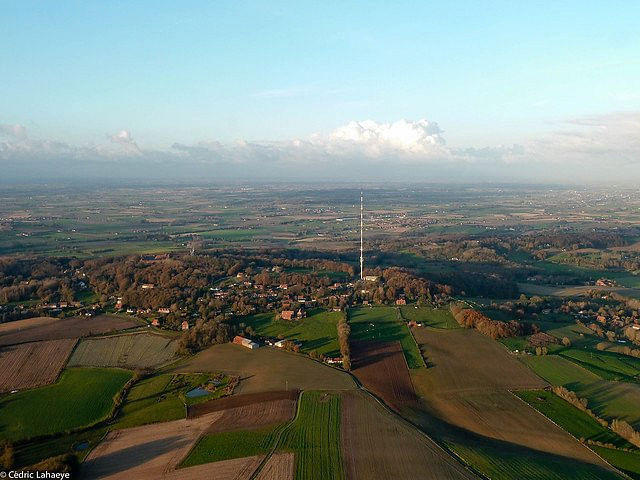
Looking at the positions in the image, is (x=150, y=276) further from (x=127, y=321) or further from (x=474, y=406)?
(x=474, y=406)

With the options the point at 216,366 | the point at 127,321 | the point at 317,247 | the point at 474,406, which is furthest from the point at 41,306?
the point at 317,247

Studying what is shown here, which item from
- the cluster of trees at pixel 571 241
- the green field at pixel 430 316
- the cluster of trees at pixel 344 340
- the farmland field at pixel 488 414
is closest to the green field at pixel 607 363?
the farmland field at pixel 488 414

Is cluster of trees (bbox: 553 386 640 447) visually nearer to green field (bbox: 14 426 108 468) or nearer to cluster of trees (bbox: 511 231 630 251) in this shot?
green field (bbox: 14 426 108 468)

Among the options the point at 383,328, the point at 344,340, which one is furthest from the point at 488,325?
the point at 344,340

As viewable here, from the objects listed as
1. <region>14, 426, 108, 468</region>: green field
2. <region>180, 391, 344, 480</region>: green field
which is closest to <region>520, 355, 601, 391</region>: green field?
<region>180, 391, 344, 480</region>: green field

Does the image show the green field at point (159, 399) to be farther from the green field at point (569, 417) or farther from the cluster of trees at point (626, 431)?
the cluster of trees at point (626, 431)

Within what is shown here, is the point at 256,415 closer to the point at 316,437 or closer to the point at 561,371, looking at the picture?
the point at 316,437
